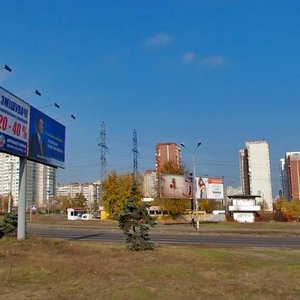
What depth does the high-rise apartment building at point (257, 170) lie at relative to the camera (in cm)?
12775

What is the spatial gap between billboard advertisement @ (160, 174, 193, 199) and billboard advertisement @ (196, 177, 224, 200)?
273cm

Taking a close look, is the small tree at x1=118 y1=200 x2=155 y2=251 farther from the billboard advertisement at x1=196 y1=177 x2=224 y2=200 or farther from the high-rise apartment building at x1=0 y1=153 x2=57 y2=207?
the high-rise apartment building at x1=0 y1=153 x2=57 y2=207

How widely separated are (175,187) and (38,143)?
1679 inches

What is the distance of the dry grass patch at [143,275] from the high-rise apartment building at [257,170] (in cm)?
11049

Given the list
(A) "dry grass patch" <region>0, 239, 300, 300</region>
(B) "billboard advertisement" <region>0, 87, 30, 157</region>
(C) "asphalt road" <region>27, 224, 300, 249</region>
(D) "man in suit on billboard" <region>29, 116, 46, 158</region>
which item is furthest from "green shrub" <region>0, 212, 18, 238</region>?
(A) "dry grass patch" <region>0, 239, 300, 300</region>

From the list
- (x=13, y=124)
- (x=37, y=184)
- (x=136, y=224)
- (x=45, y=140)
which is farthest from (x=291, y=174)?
(x=136, y=224)

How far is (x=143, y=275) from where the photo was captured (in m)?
11.8

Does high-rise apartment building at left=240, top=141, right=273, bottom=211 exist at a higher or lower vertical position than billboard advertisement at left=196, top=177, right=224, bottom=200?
higher

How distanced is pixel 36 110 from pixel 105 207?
5364 centimetres

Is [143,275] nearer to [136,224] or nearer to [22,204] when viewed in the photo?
[136,224]

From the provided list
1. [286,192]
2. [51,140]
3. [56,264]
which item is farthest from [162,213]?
[286,192]

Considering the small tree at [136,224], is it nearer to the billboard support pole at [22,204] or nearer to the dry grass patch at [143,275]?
the dry grass patch at [143,275]

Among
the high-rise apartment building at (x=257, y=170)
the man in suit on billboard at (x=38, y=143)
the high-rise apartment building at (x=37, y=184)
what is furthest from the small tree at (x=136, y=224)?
the high-rise apartment building at (x=37, y=184)

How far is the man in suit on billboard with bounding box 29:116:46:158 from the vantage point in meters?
23.9
